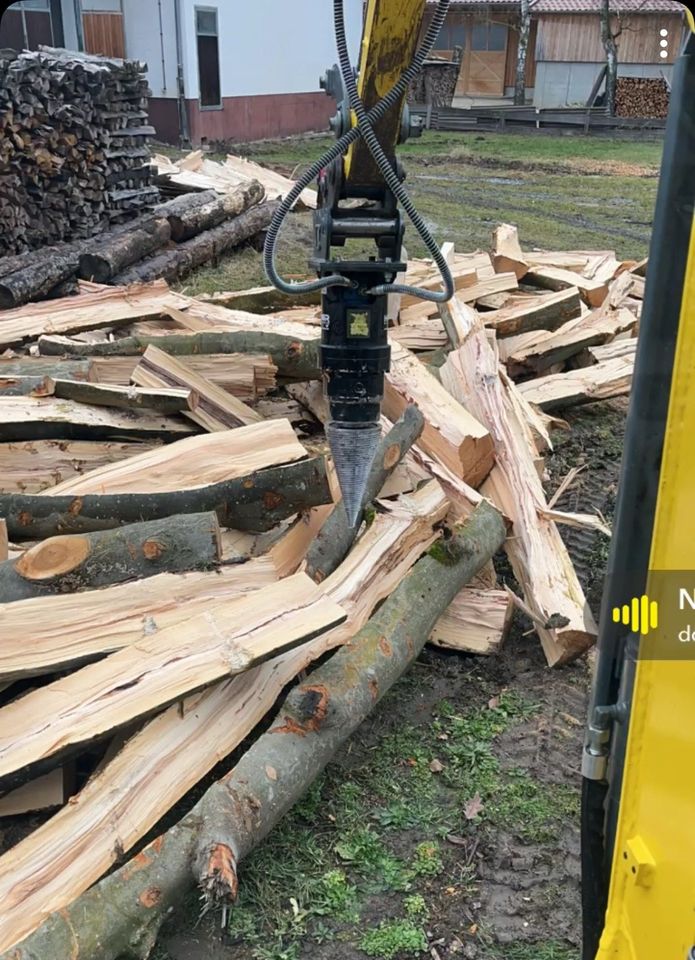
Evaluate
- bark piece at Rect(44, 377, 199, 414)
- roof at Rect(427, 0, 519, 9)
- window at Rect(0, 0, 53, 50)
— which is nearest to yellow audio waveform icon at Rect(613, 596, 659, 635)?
bark piece at Rect(44, 377, 199, 414)

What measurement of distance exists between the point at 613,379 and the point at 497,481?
93.6 inches

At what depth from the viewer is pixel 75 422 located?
4.56 metres

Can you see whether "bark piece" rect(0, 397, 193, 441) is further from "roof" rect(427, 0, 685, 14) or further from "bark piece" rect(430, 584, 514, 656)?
"roof" rect(427, 0, 685, 14)

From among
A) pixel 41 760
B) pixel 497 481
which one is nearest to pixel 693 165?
pixel 41 760

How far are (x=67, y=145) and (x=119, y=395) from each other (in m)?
5.86

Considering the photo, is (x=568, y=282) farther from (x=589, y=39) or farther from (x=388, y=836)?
(x=589, y=39)

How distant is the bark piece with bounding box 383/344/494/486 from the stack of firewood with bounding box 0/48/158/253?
535 centimetres

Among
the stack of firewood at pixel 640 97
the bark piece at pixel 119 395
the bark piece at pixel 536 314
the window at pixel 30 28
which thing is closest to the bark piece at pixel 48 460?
the bark piece at pixel 119 395

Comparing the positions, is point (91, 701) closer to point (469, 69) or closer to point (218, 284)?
point (218, 284)

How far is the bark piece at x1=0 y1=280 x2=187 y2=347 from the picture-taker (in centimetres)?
636

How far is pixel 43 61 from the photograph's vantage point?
9180mm

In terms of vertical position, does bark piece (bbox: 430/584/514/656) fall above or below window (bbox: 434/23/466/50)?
below

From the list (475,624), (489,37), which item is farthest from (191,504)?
(489,37)

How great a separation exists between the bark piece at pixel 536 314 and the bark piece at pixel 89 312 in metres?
2.55
